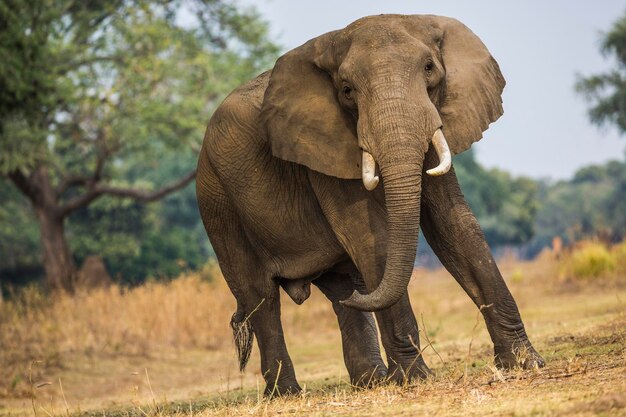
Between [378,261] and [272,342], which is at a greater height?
[378,261]

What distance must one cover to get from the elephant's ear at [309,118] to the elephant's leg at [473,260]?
63cm

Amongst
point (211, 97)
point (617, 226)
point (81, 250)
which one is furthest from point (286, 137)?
point (617, 226)

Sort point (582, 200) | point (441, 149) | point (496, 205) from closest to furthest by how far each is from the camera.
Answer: point (441, 149)
point (496, 205)
point (582, 200)

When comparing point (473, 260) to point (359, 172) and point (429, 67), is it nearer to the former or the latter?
point (359, 172)

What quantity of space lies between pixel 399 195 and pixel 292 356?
948 cm

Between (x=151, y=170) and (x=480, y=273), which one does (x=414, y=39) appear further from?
(x=151, y=170)

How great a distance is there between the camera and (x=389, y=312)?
829 centimetres

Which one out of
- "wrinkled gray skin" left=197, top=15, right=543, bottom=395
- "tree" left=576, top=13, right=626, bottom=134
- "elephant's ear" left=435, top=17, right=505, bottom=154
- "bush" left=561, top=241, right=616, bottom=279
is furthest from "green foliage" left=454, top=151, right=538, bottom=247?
"elephant's ear" left=435, top=17, right=505, bottom=154

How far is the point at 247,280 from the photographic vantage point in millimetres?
10094

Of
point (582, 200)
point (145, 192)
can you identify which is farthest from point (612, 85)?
point (582, 200)

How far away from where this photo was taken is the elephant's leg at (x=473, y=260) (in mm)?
8180

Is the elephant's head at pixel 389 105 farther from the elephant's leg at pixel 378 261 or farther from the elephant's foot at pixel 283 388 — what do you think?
the elephant's foot at pixel 283 388

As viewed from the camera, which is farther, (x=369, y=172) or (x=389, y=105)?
(x=369, y=172)

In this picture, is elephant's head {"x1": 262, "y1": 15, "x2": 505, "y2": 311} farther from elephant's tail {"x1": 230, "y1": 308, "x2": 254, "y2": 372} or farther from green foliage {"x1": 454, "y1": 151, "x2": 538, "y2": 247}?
green foliage {"x1": 454, "y1": 151, "x2": 538, "y2": 247}
